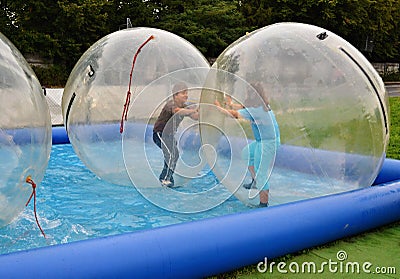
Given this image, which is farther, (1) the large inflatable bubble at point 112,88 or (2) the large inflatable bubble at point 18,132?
(1) the large inflatable bubble at point 112,88

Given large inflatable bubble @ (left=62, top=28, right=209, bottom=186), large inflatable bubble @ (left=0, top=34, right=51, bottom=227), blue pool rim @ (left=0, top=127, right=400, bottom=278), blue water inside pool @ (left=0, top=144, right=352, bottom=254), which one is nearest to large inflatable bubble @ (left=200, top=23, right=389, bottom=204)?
blue water inside pool @ (left=0, top=144, right=352, bottom=254)

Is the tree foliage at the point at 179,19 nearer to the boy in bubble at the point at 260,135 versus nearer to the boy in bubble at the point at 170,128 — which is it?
the boy in bubble at the point at 170,128

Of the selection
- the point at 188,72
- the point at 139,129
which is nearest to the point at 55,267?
the point at 139,129

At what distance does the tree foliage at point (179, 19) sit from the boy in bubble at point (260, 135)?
19.9 m

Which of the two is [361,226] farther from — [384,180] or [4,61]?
[4,61]

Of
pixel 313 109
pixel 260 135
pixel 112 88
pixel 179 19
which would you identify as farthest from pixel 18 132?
pixel 179 19

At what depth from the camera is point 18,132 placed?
319 centimetres

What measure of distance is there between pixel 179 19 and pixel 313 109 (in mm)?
→ 22244

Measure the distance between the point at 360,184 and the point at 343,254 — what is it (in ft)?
3.07

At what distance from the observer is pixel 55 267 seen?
95.0 inches

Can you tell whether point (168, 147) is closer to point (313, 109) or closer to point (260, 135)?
point (260, 135)

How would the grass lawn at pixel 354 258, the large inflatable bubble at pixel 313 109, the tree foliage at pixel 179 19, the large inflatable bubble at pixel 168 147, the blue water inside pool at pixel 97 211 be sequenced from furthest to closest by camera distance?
the tree foliage at pixel 179 19 → the large inflatable bubble at pixel 168 147 → the large inflatable bubble at pixel 313 109 → the blue water inside pool at pixel 97 211 → the grass lawn at pixel 354 258

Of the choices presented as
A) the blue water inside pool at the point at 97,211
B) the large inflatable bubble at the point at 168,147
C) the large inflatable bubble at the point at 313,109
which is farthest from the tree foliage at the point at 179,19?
the large inflatable bubble at the point at 313,109

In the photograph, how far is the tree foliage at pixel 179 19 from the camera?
22688 mm
